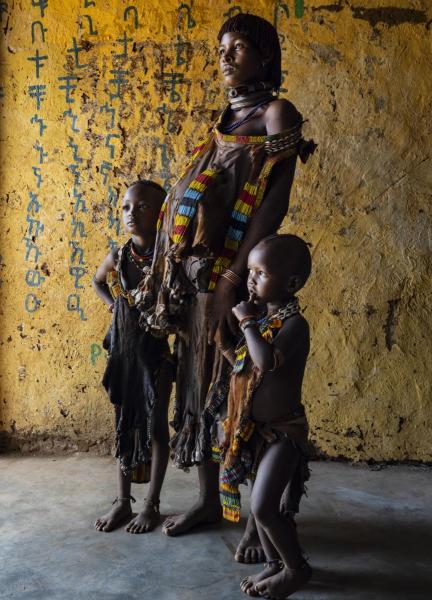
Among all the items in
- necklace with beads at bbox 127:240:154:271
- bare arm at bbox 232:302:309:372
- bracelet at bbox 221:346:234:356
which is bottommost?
bracelet at bbox 221:346:234:356

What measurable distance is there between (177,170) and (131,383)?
55.0 inches

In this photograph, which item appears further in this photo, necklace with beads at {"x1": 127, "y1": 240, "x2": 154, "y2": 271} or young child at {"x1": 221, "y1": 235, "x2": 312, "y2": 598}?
necklace with beads at {"x1": 127, "y1": 240, "x2": 154, "y2": 271}

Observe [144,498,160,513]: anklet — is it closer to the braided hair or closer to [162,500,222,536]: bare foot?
[162,500,222,536]: bare foot

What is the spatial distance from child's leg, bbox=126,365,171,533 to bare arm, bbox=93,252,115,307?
0.37 m

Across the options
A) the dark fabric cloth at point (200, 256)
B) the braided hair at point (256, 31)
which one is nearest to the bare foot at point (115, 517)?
the dark fabric cloth at point (200, 256)

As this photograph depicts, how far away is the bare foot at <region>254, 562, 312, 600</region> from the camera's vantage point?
210 cm

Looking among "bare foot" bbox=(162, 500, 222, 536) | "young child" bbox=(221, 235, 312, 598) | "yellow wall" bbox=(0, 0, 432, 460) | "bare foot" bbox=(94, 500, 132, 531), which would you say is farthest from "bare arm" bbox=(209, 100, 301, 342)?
"yellow wall" bbox=(0, 0, 432, 460)

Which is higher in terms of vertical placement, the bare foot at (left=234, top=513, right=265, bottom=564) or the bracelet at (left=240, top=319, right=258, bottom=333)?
the bracelet at (left=240, top=319, right=258, bottom=333)

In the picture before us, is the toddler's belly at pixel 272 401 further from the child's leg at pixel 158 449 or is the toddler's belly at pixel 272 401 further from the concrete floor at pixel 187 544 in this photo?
the child's leg at pixel 158 449

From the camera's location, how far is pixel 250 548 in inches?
94.4

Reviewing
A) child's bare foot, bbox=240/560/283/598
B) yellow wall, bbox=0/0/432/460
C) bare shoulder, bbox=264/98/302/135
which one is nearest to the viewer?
child's bare foot, bbox=240/560/283/598

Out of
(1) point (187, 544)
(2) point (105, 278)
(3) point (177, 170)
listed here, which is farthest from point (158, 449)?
(3) point (177, 170)

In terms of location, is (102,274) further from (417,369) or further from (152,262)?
(417,369)

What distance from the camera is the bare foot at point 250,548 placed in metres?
2.38
